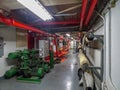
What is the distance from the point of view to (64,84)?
13.6 ft

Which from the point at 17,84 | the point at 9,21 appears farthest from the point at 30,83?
the point at 9,21

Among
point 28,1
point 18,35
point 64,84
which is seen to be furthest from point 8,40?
point 28,1

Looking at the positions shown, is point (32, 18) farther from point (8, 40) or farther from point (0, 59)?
point (0, 59)

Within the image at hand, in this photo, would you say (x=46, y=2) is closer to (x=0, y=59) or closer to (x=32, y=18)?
(x=32, y=18)

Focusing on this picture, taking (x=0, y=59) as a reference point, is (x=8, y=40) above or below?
above

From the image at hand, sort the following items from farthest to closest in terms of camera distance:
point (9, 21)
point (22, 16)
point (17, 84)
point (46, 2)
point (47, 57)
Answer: point (47, 57)
point (22, 16)
point (17, 84)
point (9, 21)
point (46, 2)

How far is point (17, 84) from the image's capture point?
13.5 feet

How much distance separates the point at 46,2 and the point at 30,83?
2.74 metres

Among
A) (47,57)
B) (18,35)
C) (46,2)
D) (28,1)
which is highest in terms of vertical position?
(46,2)

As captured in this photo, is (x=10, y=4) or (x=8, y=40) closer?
(x=10, y=4)

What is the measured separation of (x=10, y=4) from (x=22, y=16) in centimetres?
212

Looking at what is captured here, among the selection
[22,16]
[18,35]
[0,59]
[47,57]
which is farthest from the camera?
[47,57]

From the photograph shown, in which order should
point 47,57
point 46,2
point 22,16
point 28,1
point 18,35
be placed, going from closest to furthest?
point 28,1, point 46,2, point 22,16, point 18,35, point 47,57

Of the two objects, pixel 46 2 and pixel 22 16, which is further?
pixel 22 16
